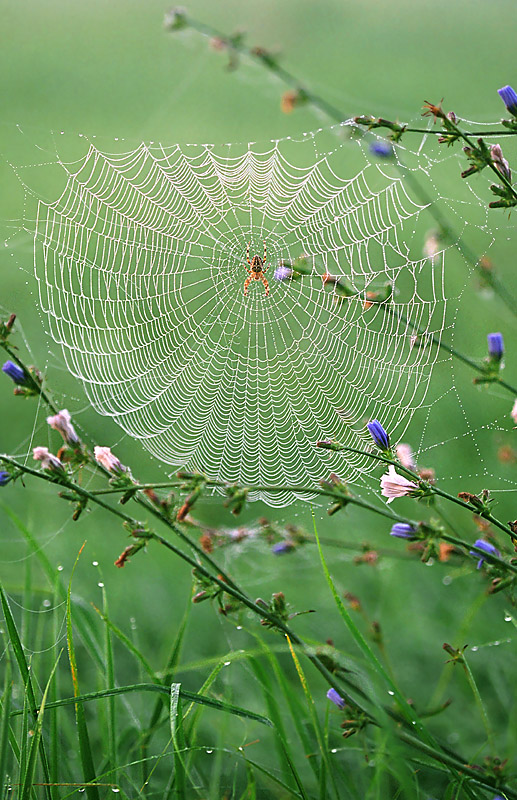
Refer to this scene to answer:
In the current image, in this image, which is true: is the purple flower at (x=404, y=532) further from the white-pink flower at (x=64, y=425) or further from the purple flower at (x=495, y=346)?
the white-pink flower at (x=64, y=425)

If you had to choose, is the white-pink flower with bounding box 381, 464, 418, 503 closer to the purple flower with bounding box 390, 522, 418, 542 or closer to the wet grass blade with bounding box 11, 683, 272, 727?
the purple flower with bounding box 390, 522, 418, 542

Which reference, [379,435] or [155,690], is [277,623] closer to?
[155,690]

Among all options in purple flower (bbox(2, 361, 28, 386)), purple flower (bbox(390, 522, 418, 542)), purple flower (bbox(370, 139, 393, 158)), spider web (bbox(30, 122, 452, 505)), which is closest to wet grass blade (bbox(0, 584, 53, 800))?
purple flower (bbox(2, 361, 28, 386))

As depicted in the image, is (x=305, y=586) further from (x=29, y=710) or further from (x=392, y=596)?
(x=29, y=710)

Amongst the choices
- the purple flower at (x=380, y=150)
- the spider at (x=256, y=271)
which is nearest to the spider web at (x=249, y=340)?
the spider at (x=256, y=271)

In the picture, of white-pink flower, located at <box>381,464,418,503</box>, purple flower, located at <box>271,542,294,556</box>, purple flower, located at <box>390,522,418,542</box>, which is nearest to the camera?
purple flower, located at <box>390,522,418,542</box>

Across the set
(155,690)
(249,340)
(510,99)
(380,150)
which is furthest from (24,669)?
(249,340)
